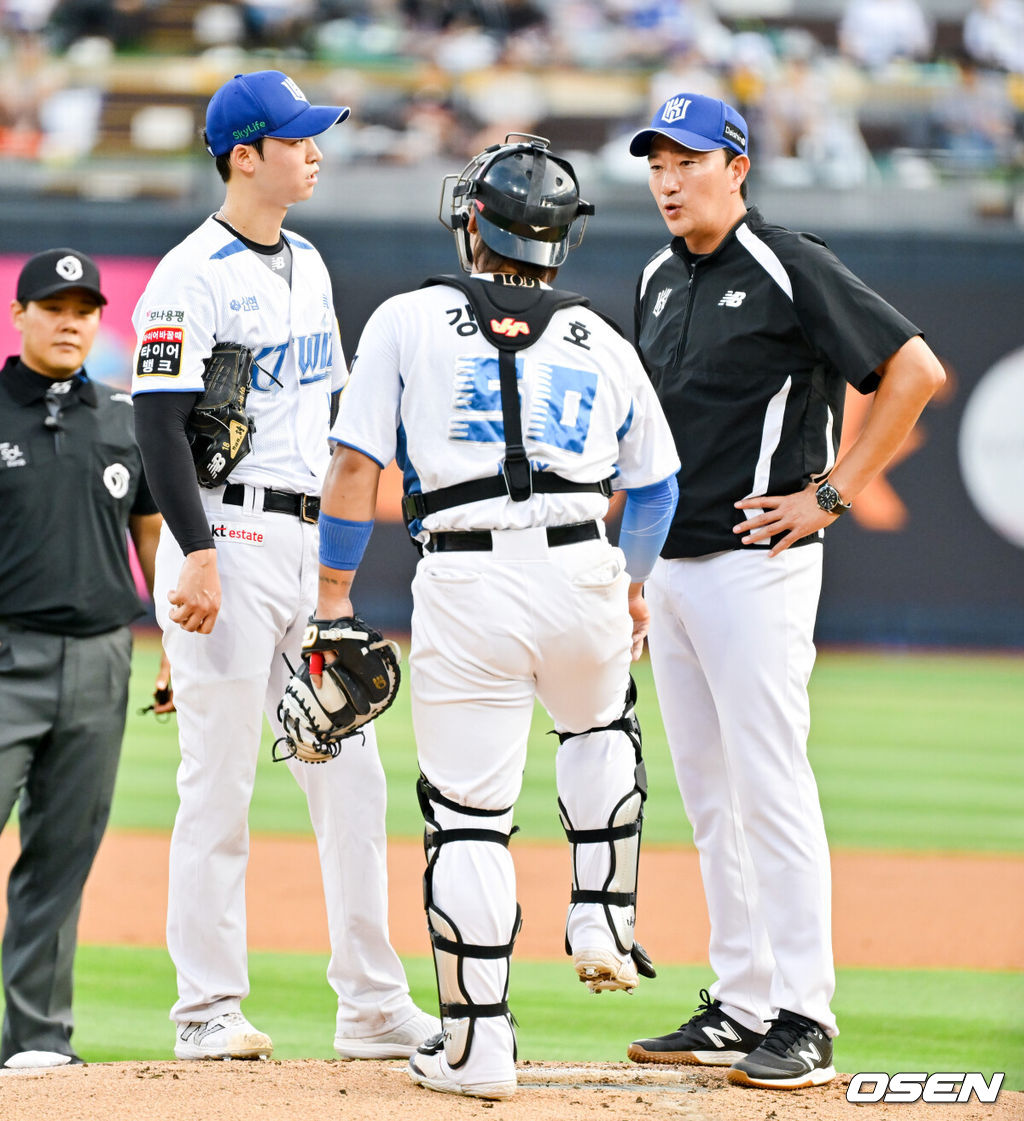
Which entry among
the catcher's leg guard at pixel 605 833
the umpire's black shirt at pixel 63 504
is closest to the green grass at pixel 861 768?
the umpire's black shirt at pixel 63 504

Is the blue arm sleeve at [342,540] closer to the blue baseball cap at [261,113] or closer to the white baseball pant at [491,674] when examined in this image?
the white baseball pant at [491,674]

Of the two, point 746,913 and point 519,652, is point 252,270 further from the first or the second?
point 746,913

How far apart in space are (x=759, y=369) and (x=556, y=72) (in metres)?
14.2

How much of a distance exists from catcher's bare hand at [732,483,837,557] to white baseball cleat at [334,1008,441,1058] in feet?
5.00

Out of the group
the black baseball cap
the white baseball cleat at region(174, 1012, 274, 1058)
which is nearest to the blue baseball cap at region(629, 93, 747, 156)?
the black baseball cap

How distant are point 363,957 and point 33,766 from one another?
1251 millimetres

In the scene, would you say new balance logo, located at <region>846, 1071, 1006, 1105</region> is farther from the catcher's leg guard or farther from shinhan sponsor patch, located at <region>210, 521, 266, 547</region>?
shinhan sponsor patch, located at <region>210, 521, 266, 547</region>

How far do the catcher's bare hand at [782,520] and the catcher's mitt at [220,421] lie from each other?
1298mm

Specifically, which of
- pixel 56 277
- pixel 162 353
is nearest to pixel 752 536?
pixel 162 353

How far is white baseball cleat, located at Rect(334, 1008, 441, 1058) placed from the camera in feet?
13.3

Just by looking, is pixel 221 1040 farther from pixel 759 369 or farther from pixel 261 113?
pixel 261 113

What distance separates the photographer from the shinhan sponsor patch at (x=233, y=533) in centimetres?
398

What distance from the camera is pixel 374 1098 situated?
3.43 meters

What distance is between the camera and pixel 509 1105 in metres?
3.39
